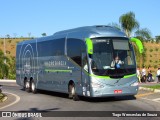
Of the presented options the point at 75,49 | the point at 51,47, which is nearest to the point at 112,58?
the point at 75,49

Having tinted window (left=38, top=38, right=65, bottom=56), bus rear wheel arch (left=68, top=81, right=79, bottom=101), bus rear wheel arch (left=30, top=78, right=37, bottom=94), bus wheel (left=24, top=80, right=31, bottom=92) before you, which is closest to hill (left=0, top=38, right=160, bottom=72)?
bus wheel (left=24, top=80, right=31, bottom=92)

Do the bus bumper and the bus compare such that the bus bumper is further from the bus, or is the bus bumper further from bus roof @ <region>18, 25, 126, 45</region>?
bus roof @ <region>18, 25, 126, 45</region>

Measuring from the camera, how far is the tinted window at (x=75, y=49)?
19908 mm

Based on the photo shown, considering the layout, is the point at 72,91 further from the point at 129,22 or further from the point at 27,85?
the point at 129,22

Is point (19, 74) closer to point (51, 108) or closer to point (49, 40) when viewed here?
point (49, 40)

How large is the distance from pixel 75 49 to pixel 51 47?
11.5 ft

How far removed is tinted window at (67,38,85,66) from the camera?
19.9 meters

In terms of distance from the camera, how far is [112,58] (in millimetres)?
19156

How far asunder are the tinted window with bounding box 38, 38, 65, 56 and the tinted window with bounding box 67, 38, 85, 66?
999mm

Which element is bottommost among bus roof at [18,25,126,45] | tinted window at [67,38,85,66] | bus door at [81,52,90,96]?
bus door at [81,52,90,96]

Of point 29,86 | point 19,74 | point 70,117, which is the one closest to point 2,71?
point 19,74

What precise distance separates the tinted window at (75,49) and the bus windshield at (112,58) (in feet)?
2.84

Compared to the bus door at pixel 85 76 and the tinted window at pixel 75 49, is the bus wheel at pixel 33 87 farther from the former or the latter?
the bus door at pixel 85 76

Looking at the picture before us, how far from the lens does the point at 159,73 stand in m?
37.7
